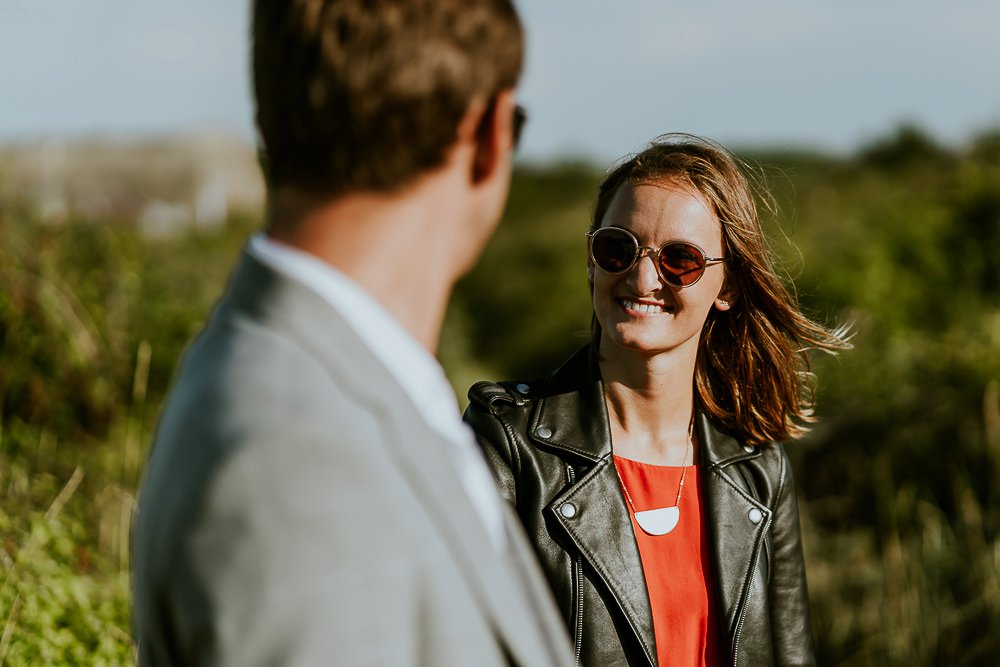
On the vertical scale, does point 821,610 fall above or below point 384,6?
below

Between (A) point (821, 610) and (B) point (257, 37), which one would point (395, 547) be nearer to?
(B) point (257, 37)

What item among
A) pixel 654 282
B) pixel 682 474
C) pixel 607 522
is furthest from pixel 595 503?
pixel 654 282

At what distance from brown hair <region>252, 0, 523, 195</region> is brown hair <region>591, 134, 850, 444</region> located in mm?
1357

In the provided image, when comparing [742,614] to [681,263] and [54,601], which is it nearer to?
[681,263]

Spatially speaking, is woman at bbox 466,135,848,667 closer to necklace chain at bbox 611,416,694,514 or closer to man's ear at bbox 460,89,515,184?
necklace chain at bbox 611,416,694,514

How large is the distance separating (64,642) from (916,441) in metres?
4.95

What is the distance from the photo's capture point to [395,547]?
1.10 metres

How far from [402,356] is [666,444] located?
145cm

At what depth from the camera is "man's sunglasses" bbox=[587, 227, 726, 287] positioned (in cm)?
251

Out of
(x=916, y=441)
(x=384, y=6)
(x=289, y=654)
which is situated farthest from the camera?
(x=916, y=441)

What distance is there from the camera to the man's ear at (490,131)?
1.33m

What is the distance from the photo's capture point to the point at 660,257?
98.5 inches

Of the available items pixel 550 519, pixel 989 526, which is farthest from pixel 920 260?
pixel 550 519

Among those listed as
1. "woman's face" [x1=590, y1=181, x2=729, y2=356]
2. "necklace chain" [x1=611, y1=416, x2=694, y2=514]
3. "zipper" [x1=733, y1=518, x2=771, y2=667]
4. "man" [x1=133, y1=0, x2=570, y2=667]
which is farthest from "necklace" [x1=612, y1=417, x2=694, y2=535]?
"man" [x1=133, y1=0, x2=570, y2=667]
